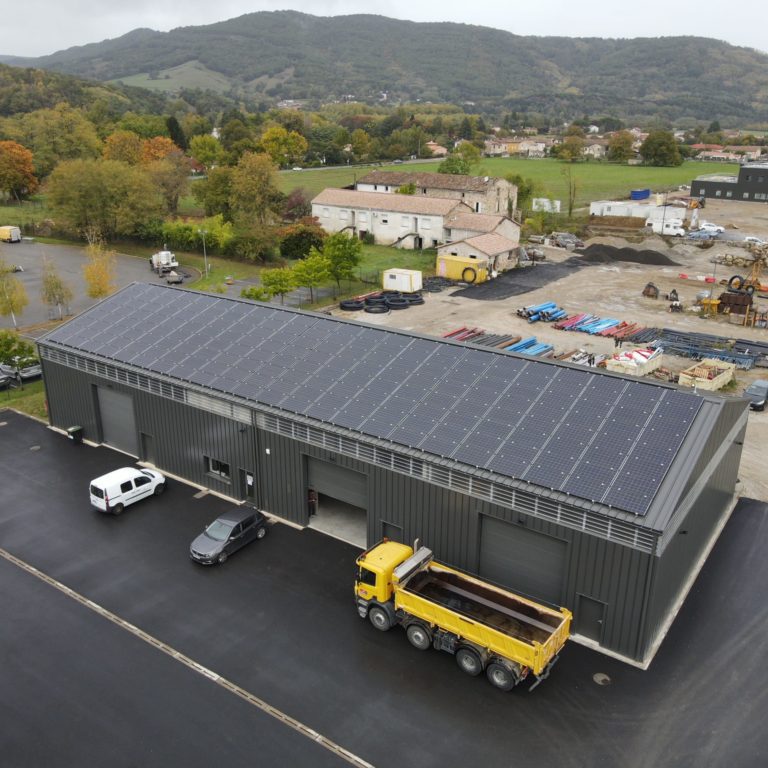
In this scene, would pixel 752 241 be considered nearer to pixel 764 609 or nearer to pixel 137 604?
pixel 764 609

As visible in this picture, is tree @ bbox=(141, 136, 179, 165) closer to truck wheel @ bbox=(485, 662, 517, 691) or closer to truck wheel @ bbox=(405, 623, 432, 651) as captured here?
truck wheel @ bbox=(405, 623, 432, 651)

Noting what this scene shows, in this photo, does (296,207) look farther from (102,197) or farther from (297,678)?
(297,678)

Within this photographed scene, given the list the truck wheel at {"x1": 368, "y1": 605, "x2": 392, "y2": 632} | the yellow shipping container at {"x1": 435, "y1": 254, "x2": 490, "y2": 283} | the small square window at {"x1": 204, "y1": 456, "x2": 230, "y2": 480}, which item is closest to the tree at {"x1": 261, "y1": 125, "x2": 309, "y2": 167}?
the yellow shipping container at {"x1": 435, "y1": 254, "x2": 490, "y2": 283}

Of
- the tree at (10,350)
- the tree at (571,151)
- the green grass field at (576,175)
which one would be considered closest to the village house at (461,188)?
the green grass field at (576,175)

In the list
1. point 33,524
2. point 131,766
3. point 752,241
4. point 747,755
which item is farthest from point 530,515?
point 752,241

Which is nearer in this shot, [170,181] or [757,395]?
[757,395]

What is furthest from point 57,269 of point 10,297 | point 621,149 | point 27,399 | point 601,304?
point 621,149
